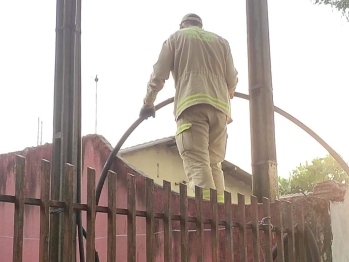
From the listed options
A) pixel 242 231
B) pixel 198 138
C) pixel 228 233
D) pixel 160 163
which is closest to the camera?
pixel 228 233

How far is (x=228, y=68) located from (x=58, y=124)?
1951mm

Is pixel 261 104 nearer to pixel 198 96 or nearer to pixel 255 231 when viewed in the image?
pixel 198 96

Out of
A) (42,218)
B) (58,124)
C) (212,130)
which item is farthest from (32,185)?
(42,218)

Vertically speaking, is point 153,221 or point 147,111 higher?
point 147,111

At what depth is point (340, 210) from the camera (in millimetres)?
4309

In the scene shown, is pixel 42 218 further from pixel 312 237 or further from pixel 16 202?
pixel 312 237

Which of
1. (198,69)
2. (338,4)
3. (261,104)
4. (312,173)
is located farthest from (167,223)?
(312,173)

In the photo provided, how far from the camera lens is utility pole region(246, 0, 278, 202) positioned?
4227mm

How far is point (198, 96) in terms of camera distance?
4340mm

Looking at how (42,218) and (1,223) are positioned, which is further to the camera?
(1,223)

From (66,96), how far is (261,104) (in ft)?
5.62

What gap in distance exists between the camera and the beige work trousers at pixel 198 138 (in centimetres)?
427

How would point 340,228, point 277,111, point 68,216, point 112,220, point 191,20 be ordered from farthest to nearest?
point 277,111 → point 191,20 → point 340,228 → point 112,220 → point 68,216

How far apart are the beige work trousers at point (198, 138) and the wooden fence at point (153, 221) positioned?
58cm
